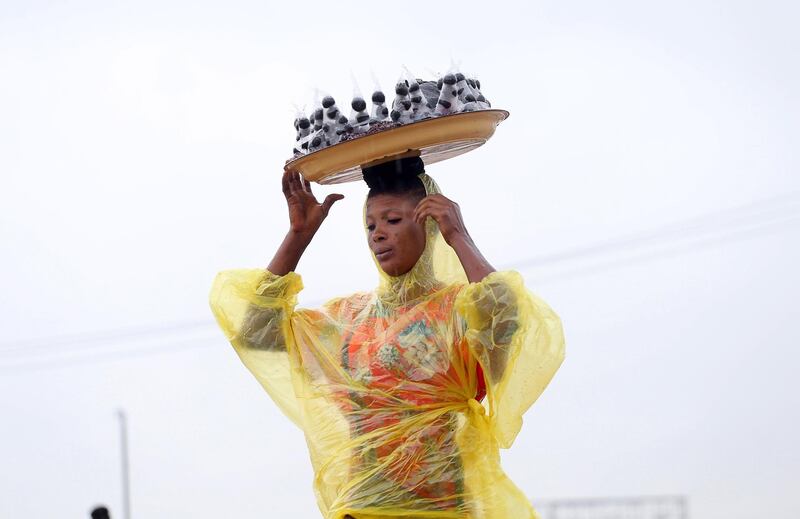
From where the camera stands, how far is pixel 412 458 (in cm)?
615

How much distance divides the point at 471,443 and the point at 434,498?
209 mm

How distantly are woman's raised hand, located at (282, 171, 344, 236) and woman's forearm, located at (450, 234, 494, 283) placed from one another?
59cm

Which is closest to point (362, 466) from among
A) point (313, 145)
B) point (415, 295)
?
point (415, 295)

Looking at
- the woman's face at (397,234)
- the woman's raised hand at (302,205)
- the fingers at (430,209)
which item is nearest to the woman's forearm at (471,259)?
the fingers at (430,209)

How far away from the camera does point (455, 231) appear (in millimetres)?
6098

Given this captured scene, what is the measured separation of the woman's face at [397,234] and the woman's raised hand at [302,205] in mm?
225

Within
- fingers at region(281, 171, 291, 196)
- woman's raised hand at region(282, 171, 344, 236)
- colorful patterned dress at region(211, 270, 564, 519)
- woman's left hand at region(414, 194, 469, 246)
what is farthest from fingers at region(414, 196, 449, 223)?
fingers at region(281, 171, 291, 196)

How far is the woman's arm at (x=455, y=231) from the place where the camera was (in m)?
6.02

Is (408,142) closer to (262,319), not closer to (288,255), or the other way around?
(288,255)

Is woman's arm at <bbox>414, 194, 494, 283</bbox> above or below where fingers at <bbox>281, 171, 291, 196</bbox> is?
below

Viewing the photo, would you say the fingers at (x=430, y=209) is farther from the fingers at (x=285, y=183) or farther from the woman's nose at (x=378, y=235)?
the fingers at (x=285, y=183)

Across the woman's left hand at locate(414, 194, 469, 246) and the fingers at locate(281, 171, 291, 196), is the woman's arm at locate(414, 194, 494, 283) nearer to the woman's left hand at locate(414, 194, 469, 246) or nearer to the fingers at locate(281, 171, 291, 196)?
the woman's left hand at locate(414, 194, 469, 246)

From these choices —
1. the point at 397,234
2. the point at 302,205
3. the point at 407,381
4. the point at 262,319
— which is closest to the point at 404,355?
the point at 407,381

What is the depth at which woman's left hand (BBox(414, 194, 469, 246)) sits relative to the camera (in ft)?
20.0
